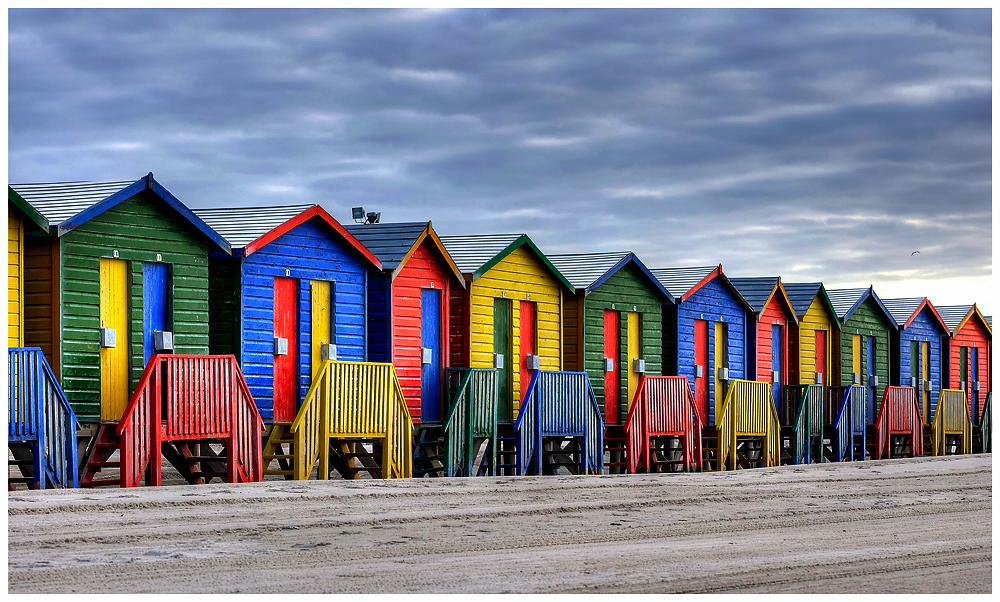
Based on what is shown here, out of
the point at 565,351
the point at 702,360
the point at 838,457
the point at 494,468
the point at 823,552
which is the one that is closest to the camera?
the point at 823,552

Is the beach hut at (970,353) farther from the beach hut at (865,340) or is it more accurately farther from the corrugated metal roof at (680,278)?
the corrugated metal roof at (680,278)

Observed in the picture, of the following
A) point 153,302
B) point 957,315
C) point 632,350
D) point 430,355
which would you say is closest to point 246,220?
point 153,302

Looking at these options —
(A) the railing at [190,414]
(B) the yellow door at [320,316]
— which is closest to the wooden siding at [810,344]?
(B) the yellow door at [320,316]

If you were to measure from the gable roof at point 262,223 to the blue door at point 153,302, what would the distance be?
119 centimetres

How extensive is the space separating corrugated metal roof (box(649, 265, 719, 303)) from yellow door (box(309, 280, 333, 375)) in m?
9.44

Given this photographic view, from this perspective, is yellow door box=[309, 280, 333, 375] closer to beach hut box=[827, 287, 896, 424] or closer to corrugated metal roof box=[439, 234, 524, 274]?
corrugated metal roof box=[439, 234, 524, 274]

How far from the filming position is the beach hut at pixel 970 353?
134ft

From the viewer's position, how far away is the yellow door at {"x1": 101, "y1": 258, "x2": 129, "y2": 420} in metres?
17.2

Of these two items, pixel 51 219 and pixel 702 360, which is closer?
pixel 51 219

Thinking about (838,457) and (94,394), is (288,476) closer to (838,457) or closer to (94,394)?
(94,394)

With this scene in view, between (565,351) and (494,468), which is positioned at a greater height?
(565,351)

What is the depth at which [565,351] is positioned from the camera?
1000 inches
